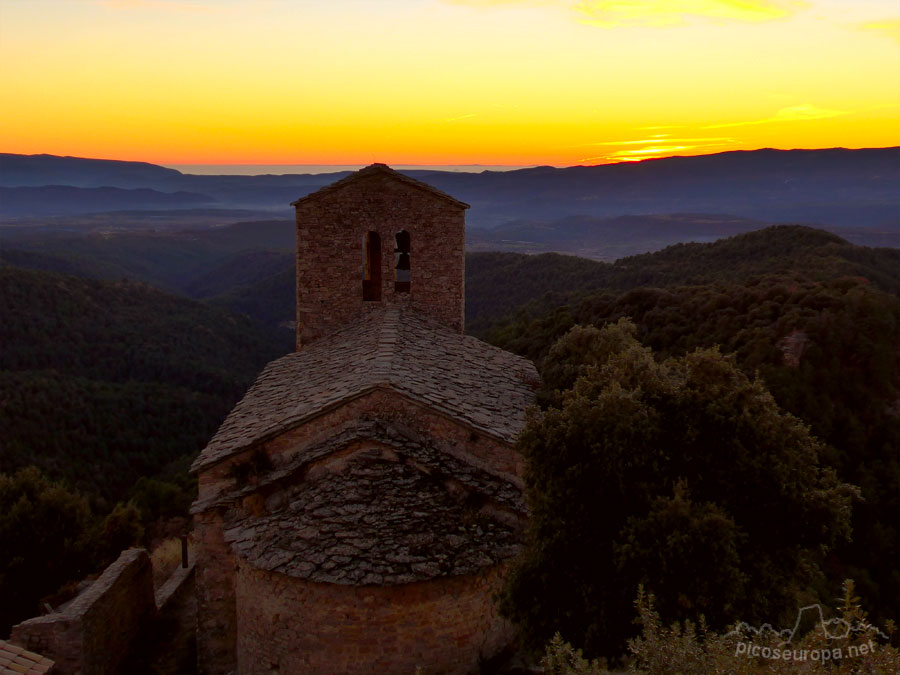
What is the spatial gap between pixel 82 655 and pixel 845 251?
3760cm

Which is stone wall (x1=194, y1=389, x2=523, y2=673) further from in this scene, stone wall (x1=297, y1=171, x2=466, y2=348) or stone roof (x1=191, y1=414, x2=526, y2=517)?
stone wall (x1=297, y1=171, x2=466, y2=348)

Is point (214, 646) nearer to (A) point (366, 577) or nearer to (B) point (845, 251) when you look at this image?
(A) point (366, 577)

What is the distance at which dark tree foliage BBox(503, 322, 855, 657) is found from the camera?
573 cm

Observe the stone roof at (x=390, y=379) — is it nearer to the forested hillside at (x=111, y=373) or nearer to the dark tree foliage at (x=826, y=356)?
the dark tree foliage at (x=826, y=356)

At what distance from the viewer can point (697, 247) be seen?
1781 inches

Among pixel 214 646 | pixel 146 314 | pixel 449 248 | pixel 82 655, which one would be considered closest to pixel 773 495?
pixel 214 646

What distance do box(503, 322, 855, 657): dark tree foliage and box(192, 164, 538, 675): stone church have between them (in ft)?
3.42

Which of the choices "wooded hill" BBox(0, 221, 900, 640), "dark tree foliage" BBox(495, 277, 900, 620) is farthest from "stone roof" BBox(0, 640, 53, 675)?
"wooded hill" BBox(0, 221, 900, 640)

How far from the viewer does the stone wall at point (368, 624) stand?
679cm

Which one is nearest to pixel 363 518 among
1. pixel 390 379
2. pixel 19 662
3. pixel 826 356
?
pixel 390 379

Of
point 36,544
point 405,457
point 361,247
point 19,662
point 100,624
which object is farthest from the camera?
point 36,544

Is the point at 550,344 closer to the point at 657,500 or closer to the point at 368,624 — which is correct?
the point at 368,624

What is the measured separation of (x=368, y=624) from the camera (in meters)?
6.80

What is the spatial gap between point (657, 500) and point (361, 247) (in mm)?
9430
